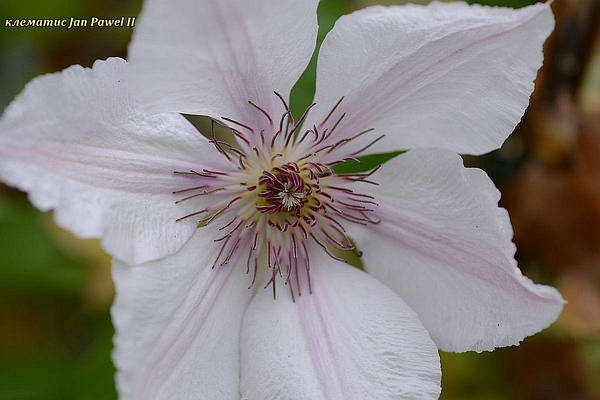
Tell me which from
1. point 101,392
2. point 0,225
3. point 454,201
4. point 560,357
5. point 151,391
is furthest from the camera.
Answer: point 560,357

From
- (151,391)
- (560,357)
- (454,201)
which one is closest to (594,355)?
(560,357)

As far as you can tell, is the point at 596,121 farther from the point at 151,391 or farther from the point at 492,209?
the point at 151,391

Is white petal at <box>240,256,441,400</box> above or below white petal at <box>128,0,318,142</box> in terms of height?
below

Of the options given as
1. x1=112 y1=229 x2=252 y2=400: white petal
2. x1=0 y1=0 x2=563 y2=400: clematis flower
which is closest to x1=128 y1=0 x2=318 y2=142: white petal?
x1=0 y1=0 x2=563 y2=400: clematis flower

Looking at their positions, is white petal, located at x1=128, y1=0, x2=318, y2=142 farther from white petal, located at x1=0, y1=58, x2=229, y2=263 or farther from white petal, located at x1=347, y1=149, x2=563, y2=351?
white petal, located at x1=347, y1=149, x2=563, y2=351

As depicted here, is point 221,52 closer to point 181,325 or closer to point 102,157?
point 102,157

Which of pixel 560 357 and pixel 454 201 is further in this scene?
pixel 560 357
